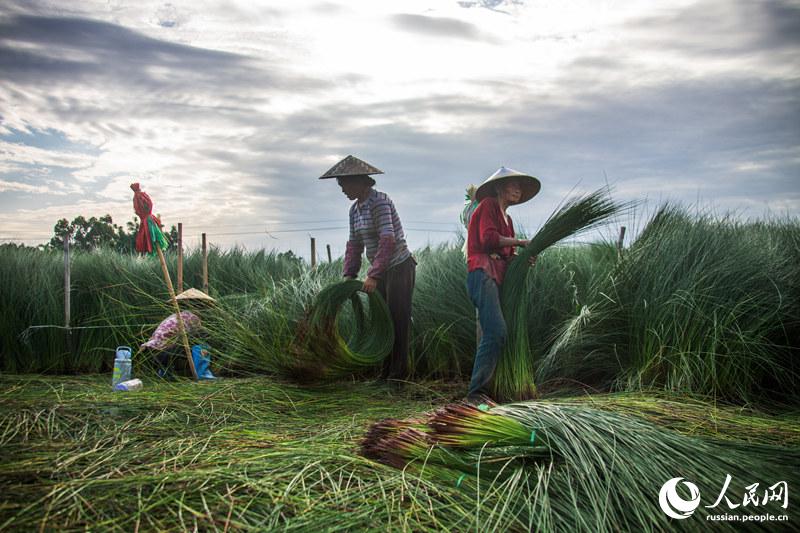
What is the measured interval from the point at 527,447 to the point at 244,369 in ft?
12.6

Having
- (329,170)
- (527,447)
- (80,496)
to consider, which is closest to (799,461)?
(527,447)

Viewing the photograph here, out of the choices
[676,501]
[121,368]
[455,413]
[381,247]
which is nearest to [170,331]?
[121,368]

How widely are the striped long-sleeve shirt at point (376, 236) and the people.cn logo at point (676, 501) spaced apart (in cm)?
304

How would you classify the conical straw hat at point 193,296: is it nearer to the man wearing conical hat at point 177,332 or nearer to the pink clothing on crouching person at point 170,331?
the man wearing conical hat at point 177,332

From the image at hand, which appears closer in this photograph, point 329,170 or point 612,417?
point 612,417

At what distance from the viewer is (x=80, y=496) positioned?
7.20ft

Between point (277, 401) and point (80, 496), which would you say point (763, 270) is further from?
point (80, 496)

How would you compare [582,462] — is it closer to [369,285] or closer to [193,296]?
[369,285]

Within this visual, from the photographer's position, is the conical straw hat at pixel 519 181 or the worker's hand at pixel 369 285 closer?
the conical straw hat at pixel 519 181

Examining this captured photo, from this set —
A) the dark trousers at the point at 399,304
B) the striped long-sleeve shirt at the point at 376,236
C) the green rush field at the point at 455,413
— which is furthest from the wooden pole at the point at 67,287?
the dark trousers at the point at 399,304

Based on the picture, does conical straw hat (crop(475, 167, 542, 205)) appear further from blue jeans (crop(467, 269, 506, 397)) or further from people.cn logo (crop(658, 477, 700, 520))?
people.cn logo (crop(658, 477, 700, 520))

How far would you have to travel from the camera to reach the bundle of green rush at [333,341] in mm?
4547

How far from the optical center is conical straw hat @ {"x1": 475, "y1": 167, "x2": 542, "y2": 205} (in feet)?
13.4

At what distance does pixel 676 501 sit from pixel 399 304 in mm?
3148
